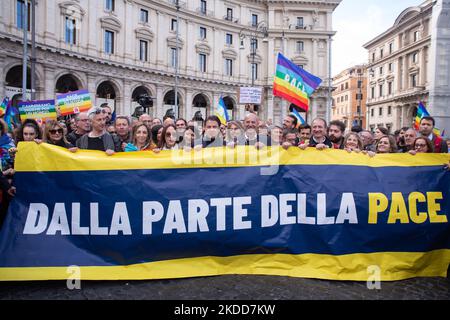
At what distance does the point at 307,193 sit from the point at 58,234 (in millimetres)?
2925

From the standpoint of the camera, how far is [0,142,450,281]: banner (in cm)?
383

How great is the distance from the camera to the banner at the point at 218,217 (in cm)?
383

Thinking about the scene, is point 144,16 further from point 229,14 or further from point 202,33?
point 229,14

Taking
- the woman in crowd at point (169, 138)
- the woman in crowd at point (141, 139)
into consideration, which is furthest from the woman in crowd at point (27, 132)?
the woman in crowd at point (169, 138)

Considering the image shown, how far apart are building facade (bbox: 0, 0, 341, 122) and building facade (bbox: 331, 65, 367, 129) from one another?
28300 millimetres

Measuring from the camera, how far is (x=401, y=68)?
5397 centimetres

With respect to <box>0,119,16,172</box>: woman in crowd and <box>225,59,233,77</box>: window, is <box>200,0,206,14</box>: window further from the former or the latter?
<box>0,119,16,172</box>: woman in crowd

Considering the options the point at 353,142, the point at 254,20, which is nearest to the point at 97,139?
the point at 353,142

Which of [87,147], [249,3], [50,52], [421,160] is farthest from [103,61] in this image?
[421,160]

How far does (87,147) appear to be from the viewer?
4.70 meters

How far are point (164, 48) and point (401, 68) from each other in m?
Result: 38.4

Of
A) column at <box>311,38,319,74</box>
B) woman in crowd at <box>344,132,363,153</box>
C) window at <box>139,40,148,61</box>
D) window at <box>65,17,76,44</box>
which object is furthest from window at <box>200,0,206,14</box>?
woman in crowd at <box>344,132,363,153</box>

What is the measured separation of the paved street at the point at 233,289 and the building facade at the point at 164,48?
22316 millimetres
